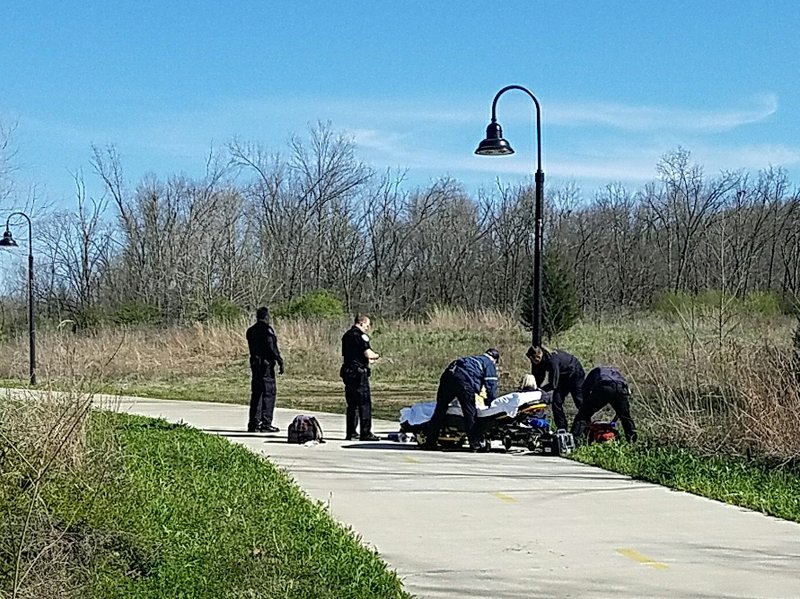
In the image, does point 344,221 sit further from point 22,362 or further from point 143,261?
point 22,362

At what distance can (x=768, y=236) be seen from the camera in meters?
57.1

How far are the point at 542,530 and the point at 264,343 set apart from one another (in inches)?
353

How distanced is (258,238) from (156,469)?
46.7m

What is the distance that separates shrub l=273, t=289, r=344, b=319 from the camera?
42938 mm

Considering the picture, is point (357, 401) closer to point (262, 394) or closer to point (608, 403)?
point (262, 394)

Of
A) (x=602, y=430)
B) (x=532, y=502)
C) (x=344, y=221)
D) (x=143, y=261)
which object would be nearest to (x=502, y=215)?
(x=344, y=221)

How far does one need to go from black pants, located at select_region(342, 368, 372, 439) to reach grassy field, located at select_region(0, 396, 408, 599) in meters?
4.39

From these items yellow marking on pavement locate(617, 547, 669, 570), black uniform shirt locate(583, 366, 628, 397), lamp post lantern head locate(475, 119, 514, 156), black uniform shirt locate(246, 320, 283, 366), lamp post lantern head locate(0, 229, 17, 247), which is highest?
lamp post lantern head locate(475, 119, 514, 156)

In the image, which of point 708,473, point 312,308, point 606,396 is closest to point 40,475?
point 708,473

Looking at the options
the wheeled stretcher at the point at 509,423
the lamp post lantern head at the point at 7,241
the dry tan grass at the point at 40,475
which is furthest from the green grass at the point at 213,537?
the lamp post lantern head at the point at 7,241

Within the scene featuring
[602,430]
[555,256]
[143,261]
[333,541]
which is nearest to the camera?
[333,541]

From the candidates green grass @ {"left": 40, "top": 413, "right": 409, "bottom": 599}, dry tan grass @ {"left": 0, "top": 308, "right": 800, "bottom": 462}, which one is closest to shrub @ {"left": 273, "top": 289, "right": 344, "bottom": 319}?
dry tan grass @ {"left": 0, "top": 308, "right": 800, "bottom": 462}

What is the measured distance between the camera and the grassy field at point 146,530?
6.98m

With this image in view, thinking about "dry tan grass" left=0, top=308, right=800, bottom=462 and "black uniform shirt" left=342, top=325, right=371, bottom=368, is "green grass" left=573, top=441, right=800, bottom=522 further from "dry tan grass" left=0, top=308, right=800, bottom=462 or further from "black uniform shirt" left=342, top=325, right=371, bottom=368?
"black uniform shirt" left=342, top=325, right=371, bottom=368
